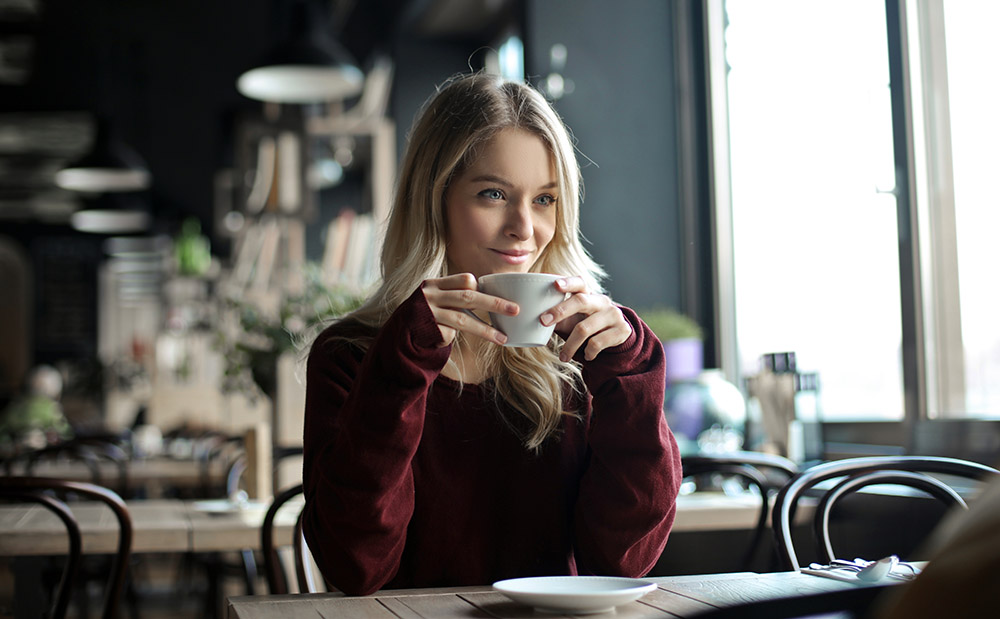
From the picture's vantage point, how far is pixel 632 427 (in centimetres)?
131

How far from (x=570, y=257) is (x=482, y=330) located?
426 millimetres

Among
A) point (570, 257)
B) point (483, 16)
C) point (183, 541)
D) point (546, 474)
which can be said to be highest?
point (483, 16)

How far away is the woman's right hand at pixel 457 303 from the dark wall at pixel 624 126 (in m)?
2.65

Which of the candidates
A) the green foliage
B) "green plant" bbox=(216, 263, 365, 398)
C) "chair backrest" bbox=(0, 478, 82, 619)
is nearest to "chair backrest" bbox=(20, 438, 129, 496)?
the green foliage

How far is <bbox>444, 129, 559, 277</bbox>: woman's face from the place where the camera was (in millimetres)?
1426

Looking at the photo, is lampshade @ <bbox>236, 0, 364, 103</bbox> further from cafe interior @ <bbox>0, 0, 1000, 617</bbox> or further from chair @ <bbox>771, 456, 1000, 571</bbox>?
chair @ <bbox>771, 456, 1000, 571</bbox>

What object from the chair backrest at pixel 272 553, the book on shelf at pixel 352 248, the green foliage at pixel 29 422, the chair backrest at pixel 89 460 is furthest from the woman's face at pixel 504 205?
the green foliage at pixel 29 422

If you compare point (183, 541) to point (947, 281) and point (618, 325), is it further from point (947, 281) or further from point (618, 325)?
point (947, 281)

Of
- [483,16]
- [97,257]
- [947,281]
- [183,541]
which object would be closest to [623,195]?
[947,281]

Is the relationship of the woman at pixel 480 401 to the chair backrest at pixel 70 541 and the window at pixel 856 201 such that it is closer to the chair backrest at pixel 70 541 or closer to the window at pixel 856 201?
the chair backrest at pixel 70 541

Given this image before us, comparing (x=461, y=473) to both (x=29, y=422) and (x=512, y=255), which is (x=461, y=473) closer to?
(x=512, y=255)

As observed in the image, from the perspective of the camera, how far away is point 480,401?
153 cm

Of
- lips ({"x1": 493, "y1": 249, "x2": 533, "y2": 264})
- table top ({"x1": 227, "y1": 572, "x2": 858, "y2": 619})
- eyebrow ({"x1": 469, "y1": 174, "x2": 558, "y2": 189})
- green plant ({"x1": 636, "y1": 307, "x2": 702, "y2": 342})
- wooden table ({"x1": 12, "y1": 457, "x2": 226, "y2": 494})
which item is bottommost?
wooden table ({"x1": 12, "y1": 457, "x2": 226, "y2": 494})

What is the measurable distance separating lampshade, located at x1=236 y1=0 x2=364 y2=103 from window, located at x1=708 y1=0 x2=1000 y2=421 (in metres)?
1.48
